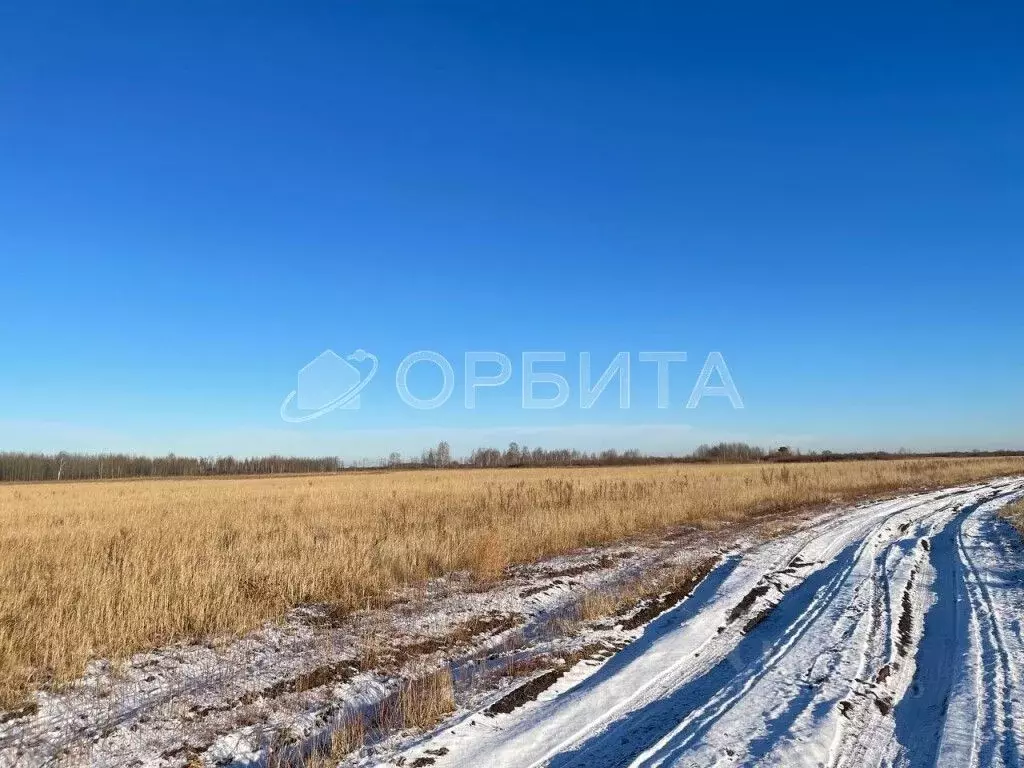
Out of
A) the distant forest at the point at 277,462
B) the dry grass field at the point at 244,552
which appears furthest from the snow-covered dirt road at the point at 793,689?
the distant forest at the point at 277,462

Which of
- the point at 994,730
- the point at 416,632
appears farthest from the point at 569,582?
the point at 994,730

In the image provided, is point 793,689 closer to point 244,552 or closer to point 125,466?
point 244,552

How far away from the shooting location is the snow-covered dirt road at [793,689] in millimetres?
3920

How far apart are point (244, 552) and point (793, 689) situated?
29.1 ft

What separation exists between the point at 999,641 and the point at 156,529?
15.1 m

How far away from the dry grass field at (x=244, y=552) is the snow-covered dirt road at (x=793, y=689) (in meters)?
4.00

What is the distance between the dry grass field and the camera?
6.54 m

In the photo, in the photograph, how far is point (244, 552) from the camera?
10.4 meters

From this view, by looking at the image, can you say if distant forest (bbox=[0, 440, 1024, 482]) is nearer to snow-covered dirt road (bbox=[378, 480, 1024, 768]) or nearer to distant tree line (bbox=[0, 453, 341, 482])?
distant tree line (bbox=[0, 453, 341, 482])

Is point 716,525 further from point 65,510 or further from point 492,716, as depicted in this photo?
point 65,510

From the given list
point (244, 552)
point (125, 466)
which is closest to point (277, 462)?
point (125, 466)

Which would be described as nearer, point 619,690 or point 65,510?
point 619,690

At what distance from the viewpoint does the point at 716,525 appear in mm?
16344

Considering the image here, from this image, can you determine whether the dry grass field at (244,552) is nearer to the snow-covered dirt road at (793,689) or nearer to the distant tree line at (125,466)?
the snow-covered dirt road at (793,689)
